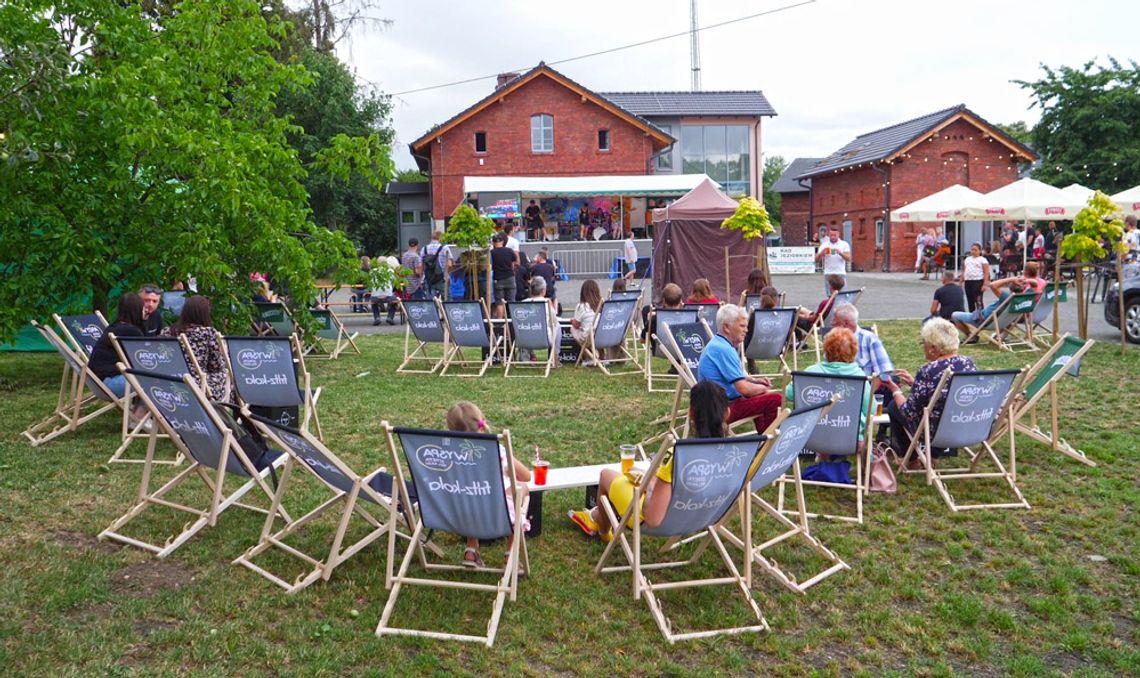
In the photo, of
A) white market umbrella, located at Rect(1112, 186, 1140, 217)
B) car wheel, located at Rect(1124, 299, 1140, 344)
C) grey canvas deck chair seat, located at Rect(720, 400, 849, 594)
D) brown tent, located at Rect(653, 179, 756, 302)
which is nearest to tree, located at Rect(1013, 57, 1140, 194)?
white market umbrella, located at Rect(1112, 186, 1140, 217)

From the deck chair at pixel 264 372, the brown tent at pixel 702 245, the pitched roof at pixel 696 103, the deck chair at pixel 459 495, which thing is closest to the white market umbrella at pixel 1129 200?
the brown tent at pixel 702 245

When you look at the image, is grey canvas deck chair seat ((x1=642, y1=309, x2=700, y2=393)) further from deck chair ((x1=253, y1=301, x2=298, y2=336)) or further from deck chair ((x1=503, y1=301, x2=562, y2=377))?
deck chair ((x1=253, y1=301, x2=298, y2=336))

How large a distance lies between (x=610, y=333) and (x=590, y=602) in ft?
20.9

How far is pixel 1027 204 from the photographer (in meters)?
18.4

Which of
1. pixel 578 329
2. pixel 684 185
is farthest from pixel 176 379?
pixel 684 185

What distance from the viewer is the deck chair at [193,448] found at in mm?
4496

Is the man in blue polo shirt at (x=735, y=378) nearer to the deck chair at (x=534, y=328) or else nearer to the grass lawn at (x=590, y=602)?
the grass lawn at (x=590, y=602)

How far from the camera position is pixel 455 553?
4535 millimetres

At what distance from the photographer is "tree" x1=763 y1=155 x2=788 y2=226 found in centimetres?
6839

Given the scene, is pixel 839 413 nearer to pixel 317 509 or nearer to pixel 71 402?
pixel 317 509

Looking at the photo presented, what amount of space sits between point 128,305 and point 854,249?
3429 centimetres

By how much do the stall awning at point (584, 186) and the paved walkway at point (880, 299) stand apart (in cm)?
310

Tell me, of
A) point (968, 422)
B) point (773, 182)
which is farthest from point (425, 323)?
point (773, 182)

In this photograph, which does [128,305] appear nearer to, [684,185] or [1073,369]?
[1073,369]
